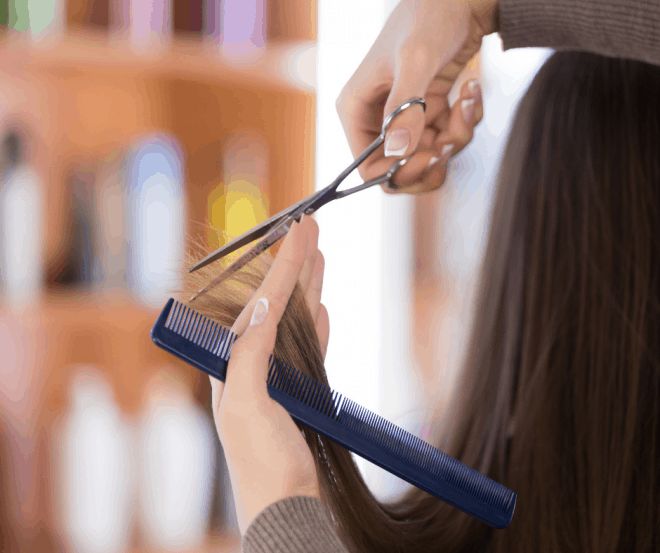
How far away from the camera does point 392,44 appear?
2.13ft

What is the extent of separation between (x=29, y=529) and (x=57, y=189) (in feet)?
2.43

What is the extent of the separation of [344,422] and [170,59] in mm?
950

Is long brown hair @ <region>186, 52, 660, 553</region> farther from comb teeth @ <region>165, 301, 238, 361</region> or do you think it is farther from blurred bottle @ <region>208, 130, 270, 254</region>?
blurred bottle @ <region>208, 130, 270, 254</region>

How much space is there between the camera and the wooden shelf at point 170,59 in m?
1.04

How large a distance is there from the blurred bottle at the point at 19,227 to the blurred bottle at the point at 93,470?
0.22m

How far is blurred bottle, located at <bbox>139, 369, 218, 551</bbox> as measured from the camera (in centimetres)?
116

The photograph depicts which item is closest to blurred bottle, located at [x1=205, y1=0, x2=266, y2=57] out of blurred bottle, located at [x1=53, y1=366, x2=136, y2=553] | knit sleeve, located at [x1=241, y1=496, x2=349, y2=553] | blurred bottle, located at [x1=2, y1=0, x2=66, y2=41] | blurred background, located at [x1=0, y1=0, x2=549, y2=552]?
blurred background, located at [x1=0, y1=0, x2=549, y2=552]

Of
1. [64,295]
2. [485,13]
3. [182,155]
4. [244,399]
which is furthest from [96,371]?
[485,13]

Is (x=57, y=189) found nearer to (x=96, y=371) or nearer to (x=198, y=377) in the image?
(x=96, y=371)

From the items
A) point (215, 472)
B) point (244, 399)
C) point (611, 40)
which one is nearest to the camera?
point (244, 399)

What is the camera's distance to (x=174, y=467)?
3.84 ft

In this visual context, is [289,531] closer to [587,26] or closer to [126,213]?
[587,26]

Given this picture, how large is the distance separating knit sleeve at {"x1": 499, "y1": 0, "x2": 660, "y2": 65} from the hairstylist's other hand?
0.05 metres

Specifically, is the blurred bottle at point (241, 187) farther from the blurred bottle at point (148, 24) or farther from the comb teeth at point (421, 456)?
the comb teeth at point (421, 456)
